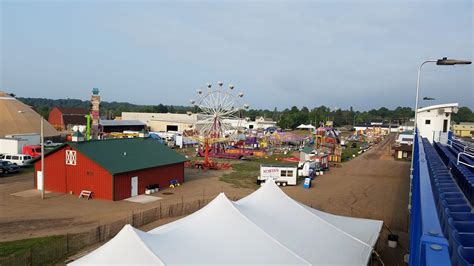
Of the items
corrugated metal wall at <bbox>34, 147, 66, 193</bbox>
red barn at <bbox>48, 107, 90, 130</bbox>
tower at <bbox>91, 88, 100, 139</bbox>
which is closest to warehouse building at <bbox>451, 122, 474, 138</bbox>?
tower at <bbox>91, 88, 100, 139</bbox>

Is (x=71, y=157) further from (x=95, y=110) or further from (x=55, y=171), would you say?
(x=95, y=110)

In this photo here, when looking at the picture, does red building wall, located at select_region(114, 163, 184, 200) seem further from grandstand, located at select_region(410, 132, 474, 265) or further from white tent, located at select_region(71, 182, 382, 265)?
grandstand, located at select_region(410, 132, 474, 265)

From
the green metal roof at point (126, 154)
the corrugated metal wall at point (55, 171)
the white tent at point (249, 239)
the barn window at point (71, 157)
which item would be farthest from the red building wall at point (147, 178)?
the white tent at point (249, 239)

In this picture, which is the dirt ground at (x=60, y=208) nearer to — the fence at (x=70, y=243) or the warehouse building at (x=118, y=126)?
the fence at (x=70, y=243)

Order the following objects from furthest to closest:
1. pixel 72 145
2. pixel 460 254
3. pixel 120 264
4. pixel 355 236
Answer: pixel 72 145
pixel 355 236
pixel 120 264
pixel 460 254

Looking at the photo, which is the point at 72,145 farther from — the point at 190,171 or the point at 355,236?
the point at 355,236

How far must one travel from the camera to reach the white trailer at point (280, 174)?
3181cm

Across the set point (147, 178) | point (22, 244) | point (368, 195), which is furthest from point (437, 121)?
point (22, 244)

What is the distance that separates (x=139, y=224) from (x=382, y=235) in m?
12.5

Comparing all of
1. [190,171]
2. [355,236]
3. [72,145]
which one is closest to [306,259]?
[355,236]

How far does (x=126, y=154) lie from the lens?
2794 cm

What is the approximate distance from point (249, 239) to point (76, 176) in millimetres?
19125

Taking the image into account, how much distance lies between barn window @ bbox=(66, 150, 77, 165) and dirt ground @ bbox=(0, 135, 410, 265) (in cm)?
241

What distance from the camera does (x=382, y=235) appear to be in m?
18.7
